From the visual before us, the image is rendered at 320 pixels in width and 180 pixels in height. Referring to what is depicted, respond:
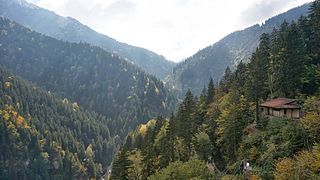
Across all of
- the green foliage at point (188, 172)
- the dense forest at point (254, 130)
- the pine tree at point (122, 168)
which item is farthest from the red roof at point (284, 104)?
the pine tree at point (122, 168)

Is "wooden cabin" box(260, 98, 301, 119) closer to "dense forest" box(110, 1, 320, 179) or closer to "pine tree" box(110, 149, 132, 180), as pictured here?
"dense forest" box(110, 1, 320, 179)

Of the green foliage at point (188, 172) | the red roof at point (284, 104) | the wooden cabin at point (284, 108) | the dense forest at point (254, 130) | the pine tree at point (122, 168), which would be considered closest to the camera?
the dense forest at point (254, 130)

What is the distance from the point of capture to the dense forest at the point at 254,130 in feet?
189

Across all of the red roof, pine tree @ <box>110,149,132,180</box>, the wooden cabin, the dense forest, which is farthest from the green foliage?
pine tree @ <box>110,149,132,180</box>

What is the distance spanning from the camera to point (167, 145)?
94375 millimetres

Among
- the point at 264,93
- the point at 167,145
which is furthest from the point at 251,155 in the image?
the point at 167,145

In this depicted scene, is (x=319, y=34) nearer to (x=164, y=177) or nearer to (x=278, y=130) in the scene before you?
(x=278, y=130)

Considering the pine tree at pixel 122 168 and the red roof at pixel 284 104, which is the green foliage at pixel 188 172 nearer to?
the red roof at pixel 284 104

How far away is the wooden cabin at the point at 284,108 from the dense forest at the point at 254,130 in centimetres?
191

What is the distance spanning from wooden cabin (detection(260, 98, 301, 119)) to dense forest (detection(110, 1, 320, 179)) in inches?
75.2

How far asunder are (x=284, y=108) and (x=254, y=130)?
266 inches

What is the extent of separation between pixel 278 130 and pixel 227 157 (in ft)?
52.2

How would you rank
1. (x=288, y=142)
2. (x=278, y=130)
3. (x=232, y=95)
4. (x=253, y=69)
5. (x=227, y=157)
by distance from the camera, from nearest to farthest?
(x=288, y=142) < (x=278, y=130) < (x=227, y=157) < (x=232, y=95) < (x=253, y=69)

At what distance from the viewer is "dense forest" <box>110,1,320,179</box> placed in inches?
2267
